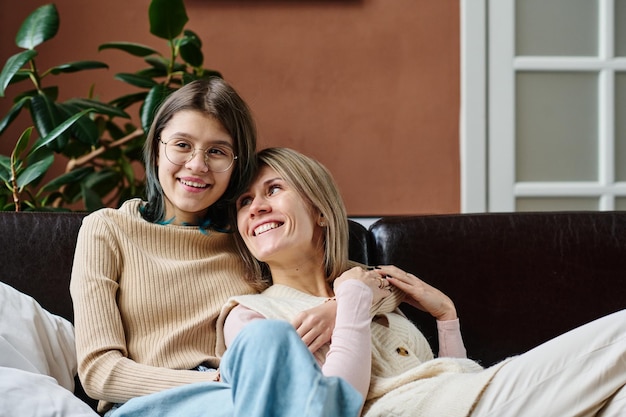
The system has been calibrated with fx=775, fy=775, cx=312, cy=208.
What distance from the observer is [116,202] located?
280 cm

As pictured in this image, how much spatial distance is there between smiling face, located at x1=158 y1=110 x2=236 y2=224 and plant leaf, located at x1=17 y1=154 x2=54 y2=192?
0.47 meters

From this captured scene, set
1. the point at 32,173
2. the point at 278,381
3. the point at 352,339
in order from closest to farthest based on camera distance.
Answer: the point at 278,381
the point at 352,339
the point at 32,173

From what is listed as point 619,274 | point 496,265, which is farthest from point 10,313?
point 619,274

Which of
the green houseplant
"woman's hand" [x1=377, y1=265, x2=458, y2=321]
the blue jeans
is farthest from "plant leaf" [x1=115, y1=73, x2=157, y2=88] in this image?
the blue jeans

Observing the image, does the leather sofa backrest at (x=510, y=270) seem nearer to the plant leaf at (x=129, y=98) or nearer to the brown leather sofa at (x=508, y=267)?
the brown leather sofa at (x=508, y=267)

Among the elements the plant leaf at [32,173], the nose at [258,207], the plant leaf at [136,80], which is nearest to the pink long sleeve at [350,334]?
the nose at [258,207]

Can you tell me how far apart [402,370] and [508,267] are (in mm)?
480

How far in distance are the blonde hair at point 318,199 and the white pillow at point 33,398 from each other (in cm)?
50

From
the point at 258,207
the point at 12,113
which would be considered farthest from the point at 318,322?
the point at 12,113

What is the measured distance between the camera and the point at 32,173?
1.95 meters

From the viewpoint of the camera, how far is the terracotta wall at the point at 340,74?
2.76 metres

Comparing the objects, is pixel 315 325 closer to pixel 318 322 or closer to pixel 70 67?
pixel 318 322

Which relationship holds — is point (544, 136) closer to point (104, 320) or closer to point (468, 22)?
point (468, 22)

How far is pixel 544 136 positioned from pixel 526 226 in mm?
1138
